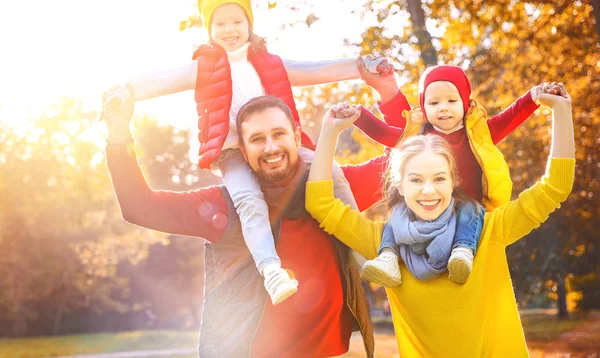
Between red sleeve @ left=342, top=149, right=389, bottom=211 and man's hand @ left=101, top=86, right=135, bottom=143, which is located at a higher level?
man's hand @ left=101, top=86, right=135, bottom=143

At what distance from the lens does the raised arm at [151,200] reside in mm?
3383

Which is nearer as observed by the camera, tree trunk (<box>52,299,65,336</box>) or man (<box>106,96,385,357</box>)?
man (<box>106,96,385,357</box>)

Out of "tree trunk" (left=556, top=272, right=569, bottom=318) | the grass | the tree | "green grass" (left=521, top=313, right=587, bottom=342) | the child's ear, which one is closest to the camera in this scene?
the child's ear

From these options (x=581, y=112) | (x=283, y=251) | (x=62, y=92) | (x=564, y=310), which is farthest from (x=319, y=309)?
(x=564, y=310)

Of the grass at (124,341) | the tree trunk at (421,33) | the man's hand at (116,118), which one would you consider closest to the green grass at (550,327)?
the grass at (124,341)

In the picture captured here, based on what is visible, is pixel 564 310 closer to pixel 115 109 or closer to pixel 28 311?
pixel 28 311

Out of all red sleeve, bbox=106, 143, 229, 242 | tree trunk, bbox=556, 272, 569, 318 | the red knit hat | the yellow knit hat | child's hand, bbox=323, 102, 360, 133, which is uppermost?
the yellow knit hat

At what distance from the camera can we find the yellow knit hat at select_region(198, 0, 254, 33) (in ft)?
12.1

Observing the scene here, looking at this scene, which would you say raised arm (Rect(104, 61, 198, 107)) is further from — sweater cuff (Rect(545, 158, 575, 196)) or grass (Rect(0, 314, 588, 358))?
grass (Rect(0, 314, 588, 358))

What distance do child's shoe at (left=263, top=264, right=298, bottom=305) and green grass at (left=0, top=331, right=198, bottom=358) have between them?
1779 centimetres

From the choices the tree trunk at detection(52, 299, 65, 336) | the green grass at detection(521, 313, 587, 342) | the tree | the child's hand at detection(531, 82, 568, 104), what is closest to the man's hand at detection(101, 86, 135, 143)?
the child's hand at detection(531, 82, 568, 104)

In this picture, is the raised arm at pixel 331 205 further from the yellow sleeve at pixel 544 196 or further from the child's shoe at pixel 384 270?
the yellow sleeve at pixel 544 196

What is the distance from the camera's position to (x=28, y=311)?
93.2 ft

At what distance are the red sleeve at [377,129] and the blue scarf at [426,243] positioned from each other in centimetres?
59
